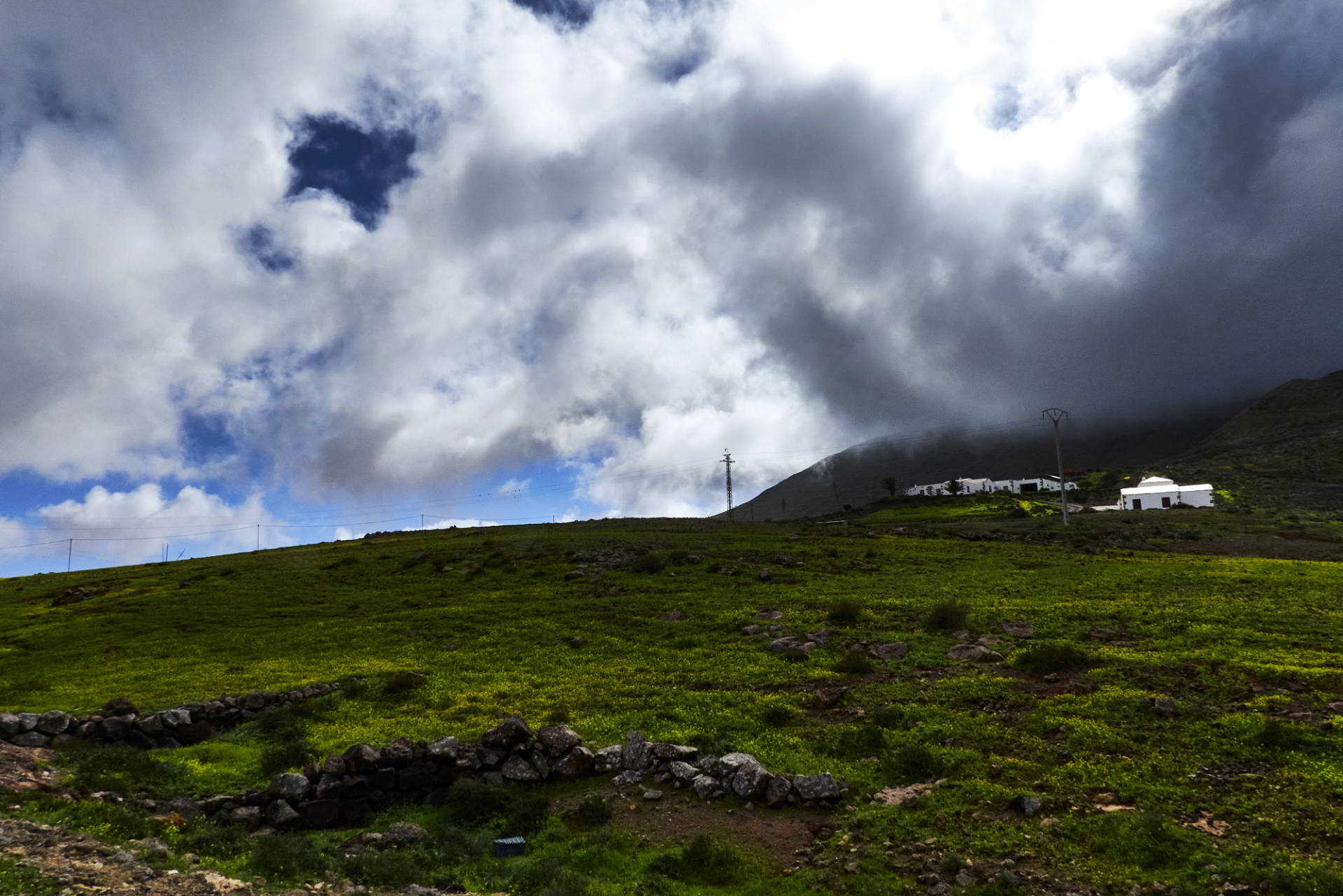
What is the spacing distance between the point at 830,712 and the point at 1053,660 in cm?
1054

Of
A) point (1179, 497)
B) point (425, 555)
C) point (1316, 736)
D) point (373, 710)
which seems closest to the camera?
point (1316, 736)

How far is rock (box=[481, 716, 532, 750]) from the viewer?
984 inches

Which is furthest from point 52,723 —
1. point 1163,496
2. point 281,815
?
point 1163,496

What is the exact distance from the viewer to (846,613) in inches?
1736

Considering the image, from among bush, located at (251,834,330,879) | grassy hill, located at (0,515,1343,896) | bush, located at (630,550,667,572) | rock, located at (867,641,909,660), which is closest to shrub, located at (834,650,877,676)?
grassy hill, located at (0,515,1343,896)

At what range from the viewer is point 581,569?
7644cm

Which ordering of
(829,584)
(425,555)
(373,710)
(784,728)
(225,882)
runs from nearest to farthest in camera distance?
(225,882), (784,728), (373,710), (829,584), (425,555)

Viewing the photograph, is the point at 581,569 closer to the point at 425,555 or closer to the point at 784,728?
the point at 425,555

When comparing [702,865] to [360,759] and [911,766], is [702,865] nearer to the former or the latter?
[911,766]

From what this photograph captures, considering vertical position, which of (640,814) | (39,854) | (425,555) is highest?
(425,555)

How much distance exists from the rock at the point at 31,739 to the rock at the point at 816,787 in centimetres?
2974

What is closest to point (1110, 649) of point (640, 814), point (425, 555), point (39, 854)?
point (640, 814)

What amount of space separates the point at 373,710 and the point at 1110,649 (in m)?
34.8

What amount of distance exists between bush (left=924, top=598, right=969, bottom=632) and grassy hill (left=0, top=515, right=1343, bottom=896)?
20cm
